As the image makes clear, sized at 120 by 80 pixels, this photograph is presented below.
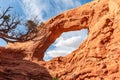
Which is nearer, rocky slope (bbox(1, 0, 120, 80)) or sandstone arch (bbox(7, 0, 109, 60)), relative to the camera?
rocky slope (bbox(1, 0, 120, 80))

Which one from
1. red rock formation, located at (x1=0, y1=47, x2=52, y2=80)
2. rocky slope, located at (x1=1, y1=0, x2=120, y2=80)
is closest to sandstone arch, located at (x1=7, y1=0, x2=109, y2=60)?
rocky slope, located at (x1=1, y1=0, x2=120, y2=80)

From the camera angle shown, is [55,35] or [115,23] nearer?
[115,23]

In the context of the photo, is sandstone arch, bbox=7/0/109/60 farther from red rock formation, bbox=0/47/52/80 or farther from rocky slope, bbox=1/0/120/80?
red rock formation, bbox=0/47/52/80

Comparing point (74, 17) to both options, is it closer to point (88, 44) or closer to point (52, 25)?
point (52, 25)

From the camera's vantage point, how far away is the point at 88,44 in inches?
797

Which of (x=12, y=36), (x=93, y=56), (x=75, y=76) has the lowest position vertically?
(x=75, y=76)

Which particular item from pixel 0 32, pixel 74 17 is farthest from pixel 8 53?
pixel 0 32

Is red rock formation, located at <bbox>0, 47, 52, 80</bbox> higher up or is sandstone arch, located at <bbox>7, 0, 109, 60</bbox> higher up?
sandstone arch, located at <bbox>7, 0, 109, 60</bbox>

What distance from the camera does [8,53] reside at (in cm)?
2608

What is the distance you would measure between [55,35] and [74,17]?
259 cm

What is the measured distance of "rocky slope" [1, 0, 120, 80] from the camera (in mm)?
17250

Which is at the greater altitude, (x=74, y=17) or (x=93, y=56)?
(x=74, y=17)

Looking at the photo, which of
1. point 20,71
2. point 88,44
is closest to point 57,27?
point 88,44

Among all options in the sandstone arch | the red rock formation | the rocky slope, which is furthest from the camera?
the sandstone arch
